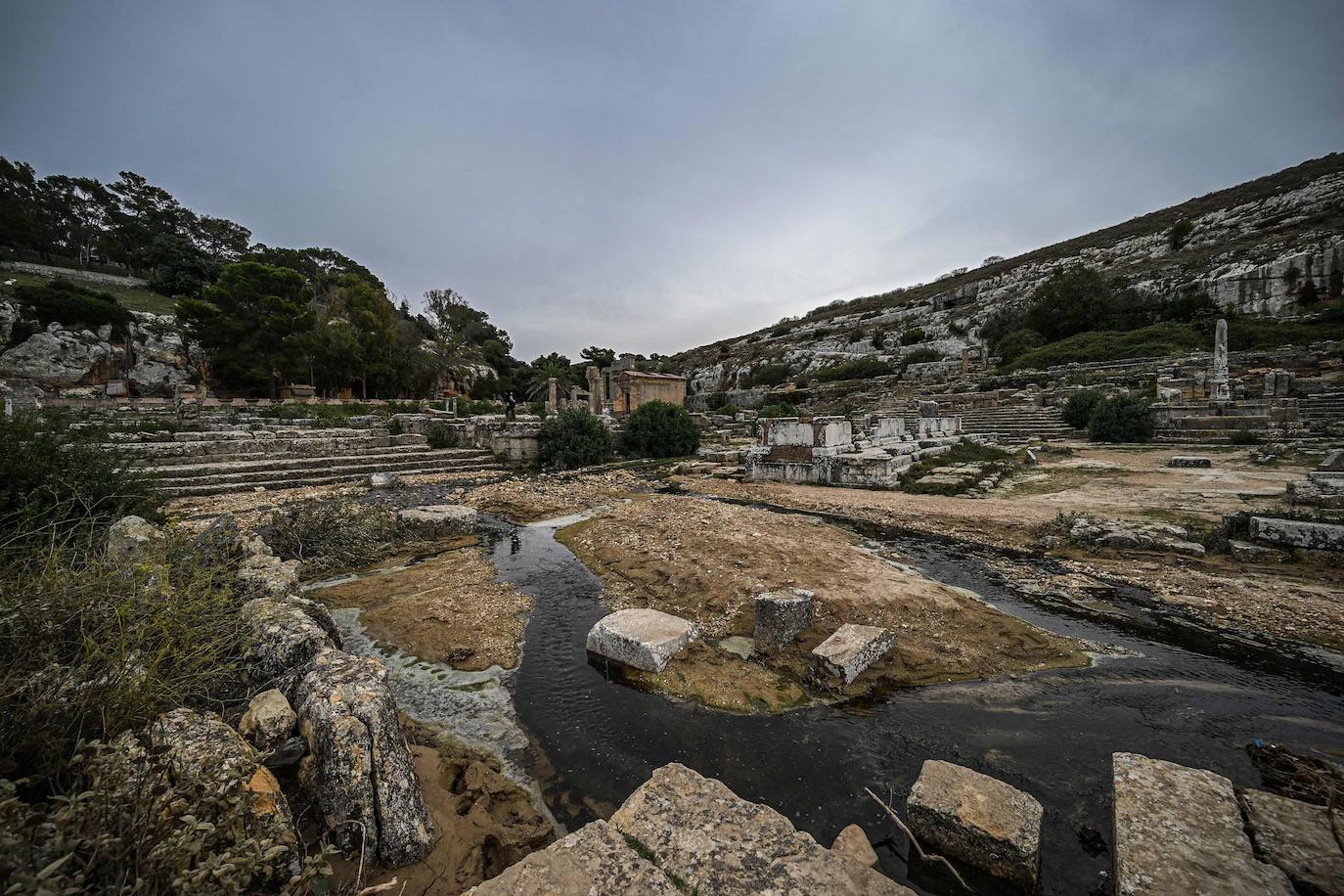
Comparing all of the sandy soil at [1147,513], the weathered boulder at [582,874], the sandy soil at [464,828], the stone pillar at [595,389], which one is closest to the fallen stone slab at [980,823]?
the weathered boulder at [582,874]

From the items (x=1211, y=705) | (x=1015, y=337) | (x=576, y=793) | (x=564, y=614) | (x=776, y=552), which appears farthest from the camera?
(x=1015, y=337)

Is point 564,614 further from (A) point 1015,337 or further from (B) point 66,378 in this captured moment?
(A) point 1015,337

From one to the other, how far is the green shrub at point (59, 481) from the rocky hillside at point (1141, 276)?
40.0 metres

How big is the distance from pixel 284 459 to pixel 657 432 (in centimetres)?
1090

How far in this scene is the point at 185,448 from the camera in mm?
12586

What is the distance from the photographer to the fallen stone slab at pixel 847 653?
3.41m

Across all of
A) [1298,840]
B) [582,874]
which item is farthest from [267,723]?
[1298,840]

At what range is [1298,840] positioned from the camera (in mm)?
1895

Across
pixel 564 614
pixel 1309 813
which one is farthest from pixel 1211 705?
pixel 564 614

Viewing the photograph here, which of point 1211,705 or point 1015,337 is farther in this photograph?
point 1015,337

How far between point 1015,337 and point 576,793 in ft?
154

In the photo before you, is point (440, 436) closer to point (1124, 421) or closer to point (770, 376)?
point (1124, 421)

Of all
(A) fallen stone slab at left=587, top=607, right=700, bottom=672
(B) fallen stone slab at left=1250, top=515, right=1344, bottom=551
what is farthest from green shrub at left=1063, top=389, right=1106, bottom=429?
(A) fallen stone slab at left=587, top=607, right=700, bottom=672

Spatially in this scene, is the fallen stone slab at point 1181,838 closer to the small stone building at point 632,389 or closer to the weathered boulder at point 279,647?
the weathered boulder at point 279,647
